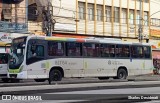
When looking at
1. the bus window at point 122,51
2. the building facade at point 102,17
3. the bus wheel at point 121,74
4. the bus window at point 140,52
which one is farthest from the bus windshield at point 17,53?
the building facade at point 102,17

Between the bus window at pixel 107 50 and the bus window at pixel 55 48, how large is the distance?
3704mm

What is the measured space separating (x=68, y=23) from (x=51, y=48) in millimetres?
20448

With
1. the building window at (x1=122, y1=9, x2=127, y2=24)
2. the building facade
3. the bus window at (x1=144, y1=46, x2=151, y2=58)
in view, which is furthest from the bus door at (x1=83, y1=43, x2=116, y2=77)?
the building window at (x1=122, y1=9, x2=127, y2=24)

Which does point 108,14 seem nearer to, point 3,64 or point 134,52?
point 134,52

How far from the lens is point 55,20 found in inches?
1748

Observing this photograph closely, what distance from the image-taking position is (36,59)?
24672 millimetres

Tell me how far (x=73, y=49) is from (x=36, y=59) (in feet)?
10.3

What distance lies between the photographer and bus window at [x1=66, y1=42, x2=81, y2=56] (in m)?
26.4

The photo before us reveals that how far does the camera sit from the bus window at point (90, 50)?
27.3 metres

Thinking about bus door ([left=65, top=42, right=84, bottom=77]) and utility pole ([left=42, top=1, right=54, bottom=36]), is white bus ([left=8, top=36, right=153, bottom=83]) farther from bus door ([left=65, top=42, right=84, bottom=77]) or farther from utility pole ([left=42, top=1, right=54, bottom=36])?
utility pole ([left=42, top=1, right=54, bottom=36])

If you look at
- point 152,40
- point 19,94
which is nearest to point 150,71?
point 19,94

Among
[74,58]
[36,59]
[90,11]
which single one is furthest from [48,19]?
[36,59]

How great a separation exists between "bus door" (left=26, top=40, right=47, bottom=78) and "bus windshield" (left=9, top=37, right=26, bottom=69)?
425 mm

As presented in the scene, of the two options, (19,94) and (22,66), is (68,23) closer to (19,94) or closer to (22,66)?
(22,66)
